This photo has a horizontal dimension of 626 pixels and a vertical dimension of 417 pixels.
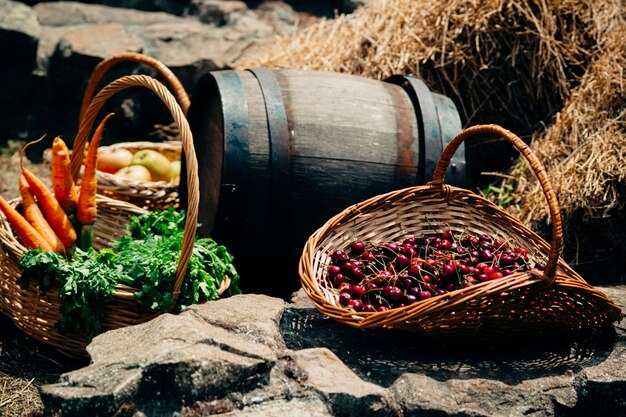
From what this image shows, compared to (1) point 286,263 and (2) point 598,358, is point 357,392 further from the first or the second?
(1) point 286,263

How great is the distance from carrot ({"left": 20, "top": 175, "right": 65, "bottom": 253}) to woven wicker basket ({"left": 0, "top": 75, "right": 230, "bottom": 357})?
4.3 inches

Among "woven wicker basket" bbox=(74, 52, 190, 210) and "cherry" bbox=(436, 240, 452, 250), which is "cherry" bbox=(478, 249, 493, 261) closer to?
"cherry" bbox=(436, 240, 452, 250)

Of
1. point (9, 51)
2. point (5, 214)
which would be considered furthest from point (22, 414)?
point (9, 51)

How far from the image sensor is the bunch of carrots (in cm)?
337

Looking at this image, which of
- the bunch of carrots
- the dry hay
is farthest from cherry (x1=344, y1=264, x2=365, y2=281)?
the dry hay

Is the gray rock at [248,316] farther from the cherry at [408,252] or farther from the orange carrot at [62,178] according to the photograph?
the orange carrot at [62,178]

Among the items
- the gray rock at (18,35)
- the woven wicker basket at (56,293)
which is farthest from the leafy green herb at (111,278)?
the gray rock at (18,35)

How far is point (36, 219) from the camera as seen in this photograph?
3367mm

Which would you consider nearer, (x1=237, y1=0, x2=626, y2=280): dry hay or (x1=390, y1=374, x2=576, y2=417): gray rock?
(x1=390, y1=374, x2=576, y2=417): gray rock

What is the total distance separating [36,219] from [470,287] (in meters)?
2.05

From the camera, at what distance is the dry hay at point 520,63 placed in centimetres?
432

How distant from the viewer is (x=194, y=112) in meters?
3.95

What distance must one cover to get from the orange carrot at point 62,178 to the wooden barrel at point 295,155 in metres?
0.66

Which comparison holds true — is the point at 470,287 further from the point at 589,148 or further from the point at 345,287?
the point at 589,148
